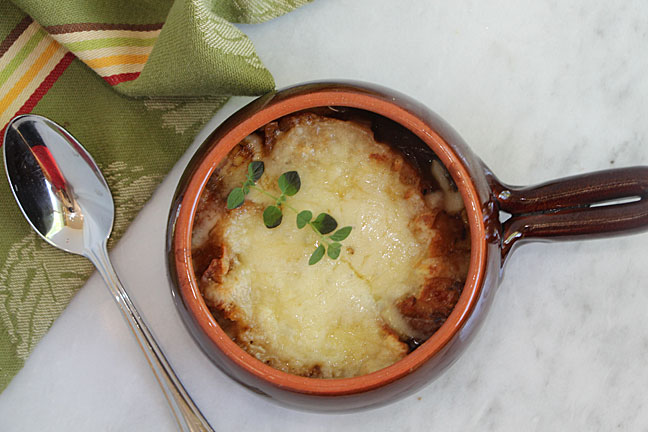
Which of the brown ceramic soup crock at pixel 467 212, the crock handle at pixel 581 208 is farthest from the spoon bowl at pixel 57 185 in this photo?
the crock handle at pixel 581 208

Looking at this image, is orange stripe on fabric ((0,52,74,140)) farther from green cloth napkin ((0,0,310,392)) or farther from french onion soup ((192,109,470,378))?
french onion soup ((192,109,470,378))

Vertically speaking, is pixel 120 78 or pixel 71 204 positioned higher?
pixel 120 78

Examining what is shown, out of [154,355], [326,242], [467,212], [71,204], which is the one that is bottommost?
[154,355]

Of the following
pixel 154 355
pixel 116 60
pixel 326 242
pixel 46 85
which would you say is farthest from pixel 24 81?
pixel 326 242

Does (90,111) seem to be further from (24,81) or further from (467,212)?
(467,212)

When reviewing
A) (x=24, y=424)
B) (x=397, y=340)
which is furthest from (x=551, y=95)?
(x=24, y=424)

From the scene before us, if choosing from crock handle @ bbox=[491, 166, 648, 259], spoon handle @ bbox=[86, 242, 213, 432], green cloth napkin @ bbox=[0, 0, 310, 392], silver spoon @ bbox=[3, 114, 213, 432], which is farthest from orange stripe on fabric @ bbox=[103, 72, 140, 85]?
crock handle @ bbox=[491, 166, 648, 259]

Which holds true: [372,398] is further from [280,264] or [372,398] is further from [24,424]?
[24,424]
